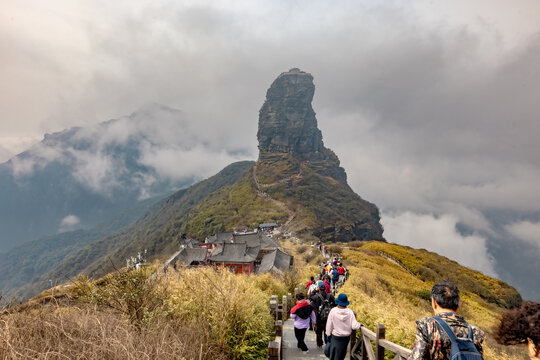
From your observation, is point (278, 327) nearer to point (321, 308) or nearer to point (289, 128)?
point (321, 308)

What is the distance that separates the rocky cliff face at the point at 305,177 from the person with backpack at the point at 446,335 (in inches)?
3290

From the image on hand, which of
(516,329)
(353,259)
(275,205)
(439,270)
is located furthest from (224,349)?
(275,205)

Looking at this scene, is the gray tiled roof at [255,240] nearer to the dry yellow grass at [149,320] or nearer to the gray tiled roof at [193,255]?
the gray tiled roof at [193,255]

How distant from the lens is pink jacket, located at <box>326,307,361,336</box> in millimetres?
5488

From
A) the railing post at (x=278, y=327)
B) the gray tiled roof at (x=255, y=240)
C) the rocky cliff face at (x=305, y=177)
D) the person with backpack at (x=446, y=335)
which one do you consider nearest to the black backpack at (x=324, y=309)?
the railing post at (x=278, y=327)

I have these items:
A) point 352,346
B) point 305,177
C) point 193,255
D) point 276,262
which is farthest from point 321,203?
point 352,346

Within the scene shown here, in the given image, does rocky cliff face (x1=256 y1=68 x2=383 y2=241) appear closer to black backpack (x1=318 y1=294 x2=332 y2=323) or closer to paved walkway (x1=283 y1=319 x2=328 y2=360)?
paved walkway (x1=283 y1=319 x2=328 y2=360)

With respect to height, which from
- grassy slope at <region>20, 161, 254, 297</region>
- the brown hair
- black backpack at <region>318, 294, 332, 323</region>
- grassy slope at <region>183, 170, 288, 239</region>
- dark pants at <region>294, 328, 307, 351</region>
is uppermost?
grassy slope at <region>183, 170, 288, 239</region>

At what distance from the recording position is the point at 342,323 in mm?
5496

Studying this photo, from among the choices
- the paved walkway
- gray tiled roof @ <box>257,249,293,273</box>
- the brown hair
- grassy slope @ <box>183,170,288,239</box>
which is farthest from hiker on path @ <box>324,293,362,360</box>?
grassy slope @ <box>183,170,288,239</box>

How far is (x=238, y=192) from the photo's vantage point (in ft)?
471

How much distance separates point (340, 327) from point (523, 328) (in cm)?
359

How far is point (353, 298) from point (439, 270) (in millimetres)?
27840

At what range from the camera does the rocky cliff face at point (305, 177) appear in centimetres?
11307
